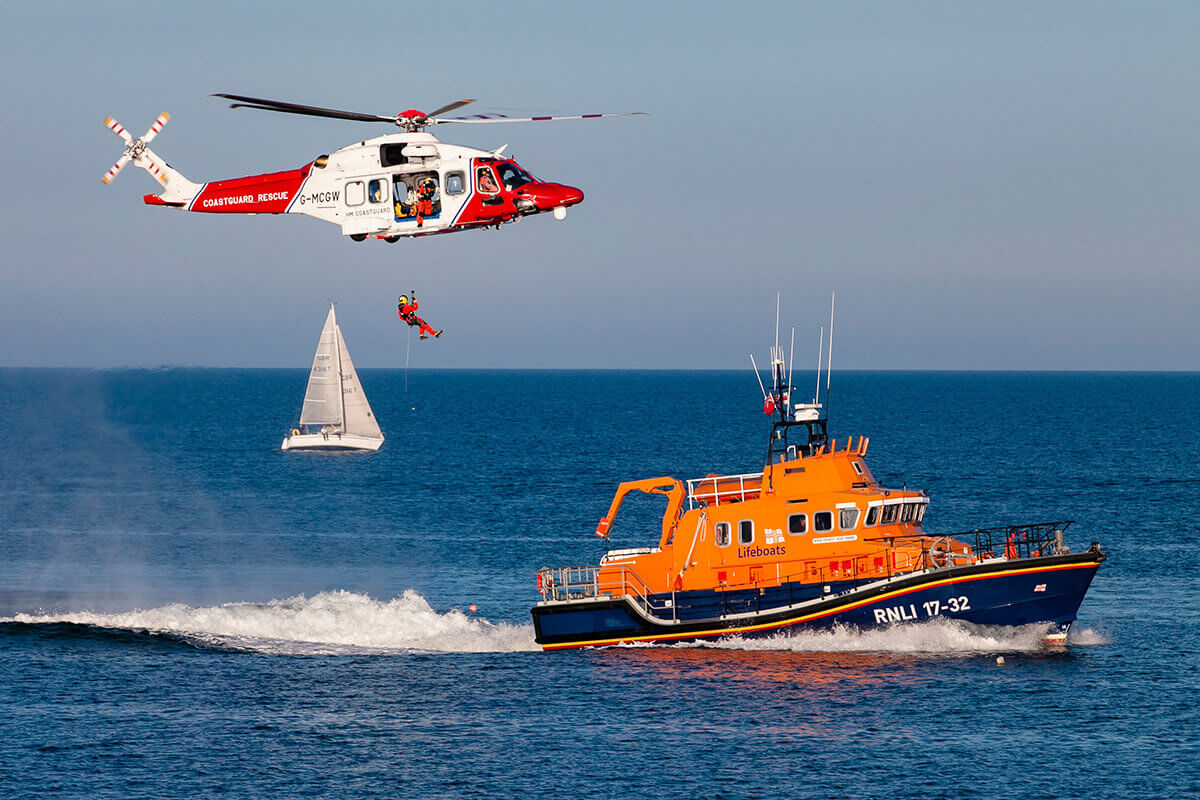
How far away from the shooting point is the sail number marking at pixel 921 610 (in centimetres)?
3709

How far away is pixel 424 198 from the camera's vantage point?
31.0 metres

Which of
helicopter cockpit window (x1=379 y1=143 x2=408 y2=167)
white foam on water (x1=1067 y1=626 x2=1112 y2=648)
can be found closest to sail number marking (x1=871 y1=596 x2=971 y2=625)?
white foam on water (x1=1067 y1=626 x2=1112 y2=648)

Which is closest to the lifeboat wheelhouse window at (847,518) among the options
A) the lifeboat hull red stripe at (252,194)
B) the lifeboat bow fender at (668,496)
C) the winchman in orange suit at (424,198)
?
the lifeboat bow fender at (668,496)

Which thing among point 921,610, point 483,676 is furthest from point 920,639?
point 483,676

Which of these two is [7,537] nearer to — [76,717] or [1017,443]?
[76,717]

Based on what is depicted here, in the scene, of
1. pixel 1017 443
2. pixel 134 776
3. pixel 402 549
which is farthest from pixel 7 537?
pixel 1017 443

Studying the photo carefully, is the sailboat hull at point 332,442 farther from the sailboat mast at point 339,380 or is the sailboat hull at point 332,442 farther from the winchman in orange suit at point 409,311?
the winchman in orange suit at point 409,311

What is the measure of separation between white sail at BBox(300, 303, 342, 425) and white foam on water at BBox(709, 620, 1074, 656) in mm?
68110

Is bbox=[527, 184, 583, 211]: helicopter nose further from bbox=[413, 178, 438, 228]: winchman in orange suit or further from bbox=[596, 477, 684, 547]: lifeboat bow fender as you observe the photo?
bbox=[596, 477, 684, 547]: lifeboat bow fender

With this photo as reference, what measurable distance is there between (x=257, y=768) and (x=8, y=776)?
5.52 m

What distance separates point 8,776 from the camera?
100ft

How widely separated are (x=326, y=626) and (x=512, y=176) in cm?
1898

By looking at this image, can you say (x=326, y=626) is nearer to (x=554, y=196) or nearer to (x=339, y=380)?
(x=554, y=196)

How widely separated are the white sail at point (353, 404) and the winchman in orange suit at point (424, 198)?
240 ft
